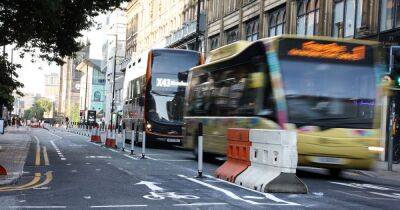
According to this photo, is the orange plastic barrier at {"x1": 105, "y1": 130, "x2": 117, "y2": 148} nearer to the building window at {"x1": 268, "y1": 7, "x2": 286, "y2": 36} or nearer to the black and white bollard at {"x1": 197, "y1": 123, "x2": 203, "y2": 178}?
the building window at {"x1": 268, "y1": 7, "x2": 286, "y2": 36}

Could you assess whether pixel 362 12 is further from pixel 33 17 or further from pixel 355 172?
pixel 33 17

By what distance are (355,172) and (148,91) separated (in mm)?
11844

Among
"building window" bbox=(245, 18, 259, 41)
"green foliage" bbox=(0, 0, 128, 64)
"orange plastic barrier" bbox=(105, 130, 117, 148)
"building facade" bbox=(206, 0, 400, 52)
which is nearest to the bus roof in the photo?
"green foliage" bbox=(0, 0, 128, 64)

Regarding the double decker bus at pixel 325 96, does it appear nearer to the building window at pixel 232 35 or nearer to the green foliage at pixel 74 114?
the building window at pixel 232 35

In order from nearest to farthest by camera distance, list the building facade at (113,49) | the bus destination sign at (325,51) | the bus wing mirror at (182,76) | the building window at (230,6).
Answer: the bus destination sign at (325,51)
the bus wing mirror at (182,76)
the building window at (230,6)
the building facade at (113,49)

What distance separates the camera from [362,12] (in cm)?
2820

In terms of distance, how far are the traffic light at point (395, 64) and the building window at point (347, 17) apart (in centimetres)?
1116

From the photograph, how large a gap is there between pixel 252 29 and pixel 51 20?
2688 centimetres

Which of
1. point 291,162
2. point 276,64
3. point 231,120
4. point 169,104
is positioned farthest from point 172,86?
point 291,162

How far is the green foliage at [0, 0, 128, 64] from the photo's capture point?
18.8 m

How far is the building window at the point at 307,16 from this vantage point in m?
33.6

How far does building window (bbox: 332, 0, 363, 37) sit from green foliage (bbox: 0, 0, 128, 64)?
12.4m

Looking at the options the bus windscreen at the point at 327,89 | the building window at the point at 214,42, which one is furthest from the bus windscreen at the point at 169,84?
the building window at the point at 214,42

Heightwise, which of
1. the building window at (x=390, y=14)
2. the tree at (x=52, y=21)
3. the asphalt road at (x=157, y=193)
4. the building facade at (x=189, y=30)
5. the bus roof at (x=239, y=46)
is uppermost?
the building facade at (x=189, y=30)
